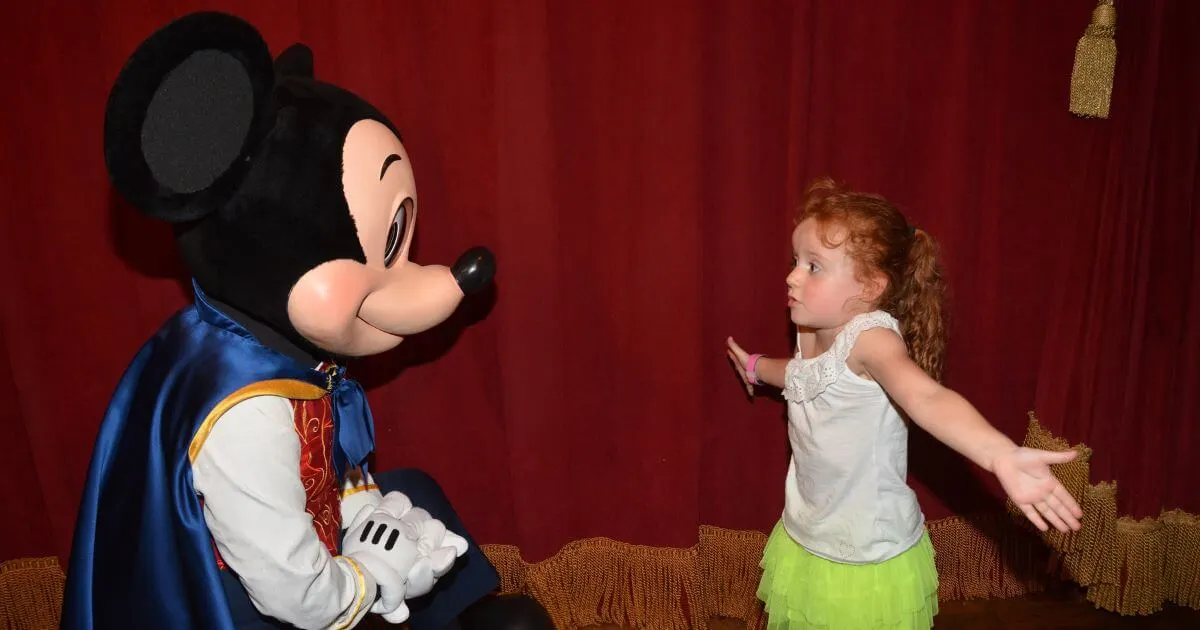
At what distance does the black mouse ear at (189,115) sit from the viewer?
2.97ft

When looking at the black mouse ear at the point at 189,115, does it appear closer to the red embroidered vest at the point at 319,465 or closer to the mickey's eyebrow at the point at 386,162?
the mickey's eyebrow at the point at 386,162

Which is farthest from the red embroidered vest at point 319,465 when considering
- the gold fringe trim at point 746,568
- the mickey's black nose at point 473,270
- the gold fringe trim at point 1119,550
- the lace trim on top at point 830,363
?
the gold fringe trim at point 1119,550

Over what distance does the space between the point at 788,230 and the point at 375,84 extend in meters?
0.71

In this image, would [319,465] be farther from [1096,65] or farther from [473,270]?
[1096,65]

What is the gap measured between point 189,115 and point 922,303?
3.31 feet

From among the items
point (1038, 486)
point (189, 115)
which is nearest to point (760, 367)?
point (1038, 486)

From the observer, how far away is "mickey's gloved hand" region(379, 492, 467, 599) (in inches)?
46.0

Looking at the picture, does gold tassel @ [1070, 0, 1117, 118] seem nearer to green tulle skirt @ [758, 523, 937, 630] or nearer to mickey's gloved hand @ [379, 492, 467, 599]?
green tulle skirt @ [758, 523, 937, 630]

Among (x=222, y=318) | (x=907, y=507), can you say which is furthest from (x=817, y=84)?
(x=222, y=318)

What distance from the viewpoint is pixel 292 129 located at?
39.3 inches

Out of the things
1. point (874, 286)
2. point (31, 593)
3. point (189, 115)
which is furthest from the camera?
point (31, 593)

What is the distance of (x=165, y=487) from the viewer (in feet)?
3.47

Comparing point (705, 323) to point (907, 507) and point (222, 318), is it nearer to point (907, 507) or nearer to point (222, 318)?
point (907, 507)

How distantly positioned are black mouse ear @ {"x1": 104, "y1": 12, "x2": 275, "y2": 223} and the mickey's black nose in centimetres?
30
